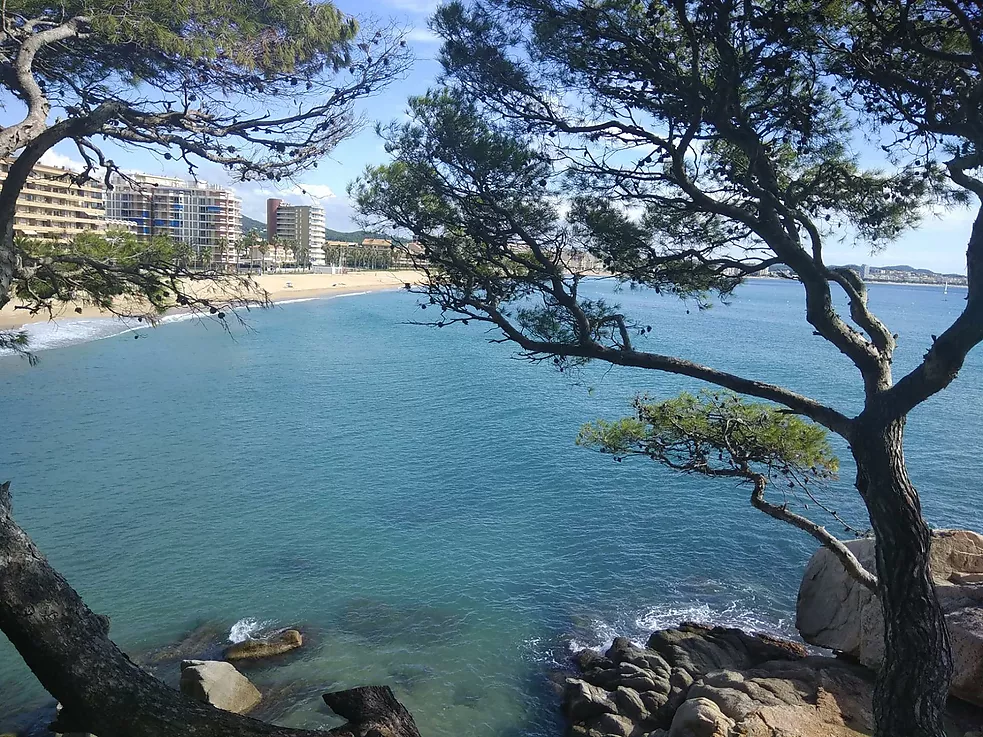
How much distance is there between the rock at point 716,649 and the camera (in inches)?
352

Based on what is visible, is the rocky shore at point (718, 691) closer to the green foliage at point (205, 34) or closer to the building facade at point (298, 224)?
the green foliage at point (205, 34)

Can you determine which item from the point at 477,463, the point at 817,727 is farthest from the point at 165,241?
the point at 477,463

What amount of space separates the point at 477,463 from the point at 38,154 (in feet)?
46.4

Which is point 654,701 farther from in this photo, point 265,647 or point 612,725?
point 265,647

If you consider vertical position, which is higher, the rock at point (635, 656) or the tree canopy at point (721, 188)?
the tree canopy at point (721, 188)

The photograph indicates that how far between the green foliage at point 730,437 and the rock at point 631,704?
2747 mm

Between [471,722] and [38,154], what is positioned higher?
[38,154]

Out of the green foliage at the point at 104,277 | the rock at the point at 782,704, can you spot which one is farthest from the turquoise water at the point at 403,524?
the green foliage at the point at 104,277

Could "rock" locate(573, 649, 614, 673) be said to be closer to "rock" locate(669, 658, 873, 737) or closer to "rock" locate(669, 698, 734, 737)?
"rock" locate(669, 658, 873, 737)

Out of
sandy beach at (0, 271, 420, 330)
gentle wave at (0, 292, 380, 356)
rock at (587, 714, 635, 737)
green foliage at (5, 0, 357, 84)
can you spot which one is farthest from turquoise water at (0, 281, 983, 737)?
sandy beach at (0, 271, 420, 330)

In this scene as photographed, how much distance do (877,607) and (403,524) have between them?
853 cm

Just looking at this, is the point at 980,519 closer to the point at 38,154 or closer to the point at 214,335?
the point at 38,154

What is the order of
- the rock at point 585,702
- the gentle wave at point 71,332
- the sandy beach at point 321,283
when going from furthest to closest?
1. the sandy beach at point 321,283
2. the gentle wave at point 71,332
3. the rock at point 585,702

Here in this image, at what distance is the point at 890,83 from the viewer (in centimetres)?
482
